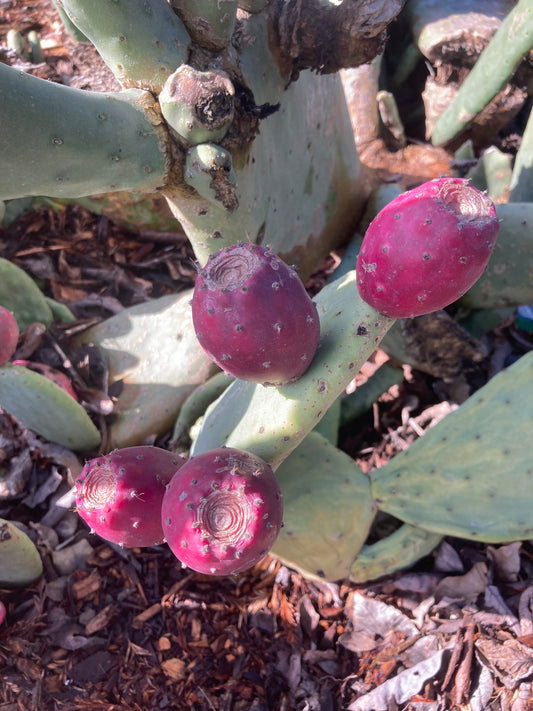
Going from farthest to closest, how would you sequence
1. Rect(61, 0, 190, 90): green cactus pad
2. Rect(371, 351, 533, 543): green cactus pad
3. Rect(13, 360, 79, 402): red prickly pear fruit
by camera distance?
Rect(13, 360, 79, 402): red prickly pear fruit < Rect(371, 351, 533, 543): green cactus pad < Rect(61, 0, 190, 90): green cactus pad

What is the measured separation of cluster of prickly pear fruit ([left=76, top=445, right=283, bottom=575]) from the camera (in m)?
0.91

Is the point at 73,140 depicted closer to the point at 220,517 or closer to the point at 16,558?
Result: the point at 220,517

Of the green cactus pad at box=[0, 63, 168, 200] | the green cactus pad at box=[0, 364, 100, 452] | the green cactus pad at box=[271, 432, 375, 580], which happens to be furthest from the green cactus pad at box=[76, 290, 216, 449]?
the green cactus pad at box=[0, 63, 168, 200]

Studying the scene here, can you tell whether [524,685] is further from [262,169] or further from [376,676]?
[262,169]

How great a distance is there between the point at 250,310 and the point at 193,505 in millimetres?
331

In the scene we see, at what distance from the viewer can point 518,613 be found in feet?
5.04

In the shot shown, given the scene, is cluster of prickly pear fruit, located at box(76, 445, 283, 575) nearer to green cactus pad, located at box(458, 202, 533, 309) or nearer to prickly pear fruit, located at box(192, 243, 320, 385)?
prickly pear fruit, located at box(192, 243, 320, 385)

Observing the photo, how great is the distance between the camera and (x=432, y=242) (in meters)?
0.93

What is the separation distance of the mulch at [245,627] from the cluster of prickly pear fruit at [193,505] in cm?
35

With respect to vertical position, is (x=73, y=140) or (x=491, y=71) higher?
(x=73, y=140)

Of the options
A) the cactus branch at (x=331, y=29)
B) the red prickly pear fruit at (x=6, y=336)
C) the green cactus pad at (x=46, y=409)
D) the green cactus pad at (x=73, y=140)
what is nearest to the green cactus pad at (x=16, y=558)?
the green cactus pad at (x=46, y=409)

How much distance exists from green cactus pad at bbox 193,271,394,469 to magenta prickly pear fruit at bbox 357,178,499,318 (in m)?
0.12

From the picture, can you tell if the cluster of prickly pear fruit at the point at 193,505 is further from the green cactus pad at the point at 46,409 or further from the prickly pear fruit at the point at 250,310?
the green cactus pad at the point at 46,409

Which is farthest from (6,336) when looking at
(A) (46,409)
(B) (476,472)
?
(B) (476,472)
